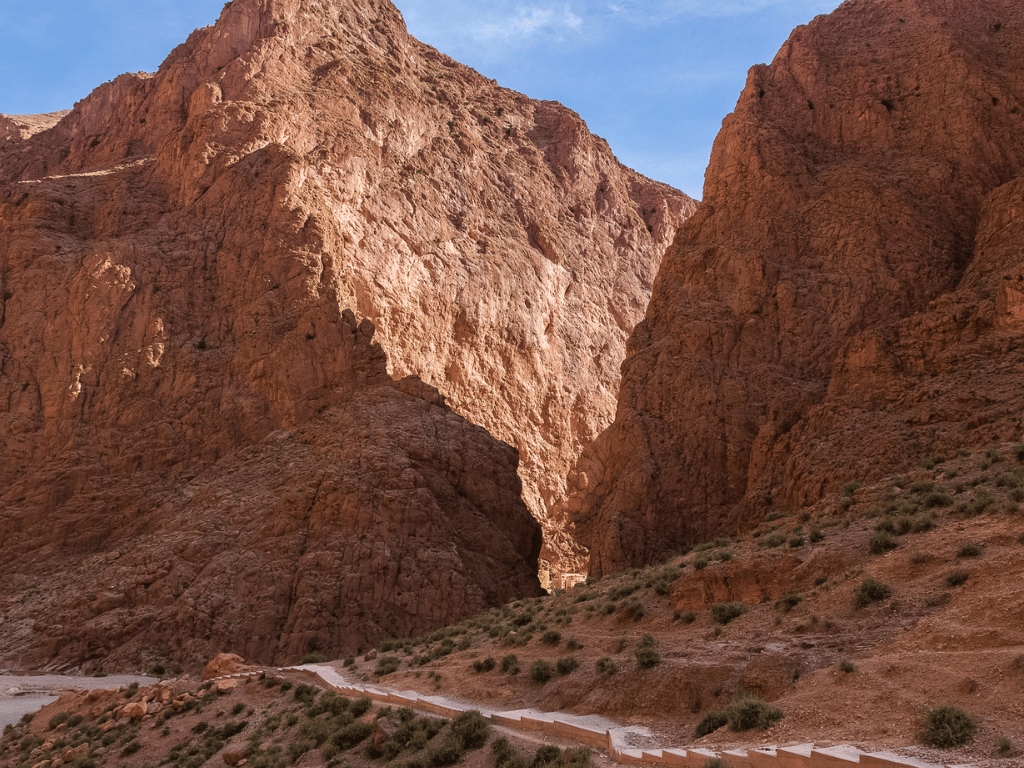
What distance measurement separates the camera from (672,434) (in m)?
32.1

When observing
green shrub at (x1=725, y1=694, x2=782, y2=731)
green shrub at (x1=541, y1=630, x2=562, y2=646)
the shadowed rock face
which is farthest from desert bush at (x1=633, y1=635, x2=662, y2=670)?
the shadowed rock face

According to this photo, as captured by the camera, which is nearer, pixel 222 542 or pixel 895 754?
pixel 895 754

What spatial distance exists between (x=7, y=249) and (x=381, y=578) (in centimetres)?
2925

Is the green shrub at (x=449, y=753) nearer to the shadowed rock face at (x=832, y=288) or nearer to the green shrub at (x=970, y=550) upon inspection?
the green shrub at (x=970, y=550)

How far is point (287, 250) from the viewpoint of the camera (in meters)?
41.7

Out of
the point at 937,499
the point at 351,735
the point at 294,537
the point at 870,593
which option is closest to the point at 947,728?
the point at 870,593

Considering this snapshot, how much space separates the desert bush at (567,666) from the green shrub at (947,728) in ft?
24.9

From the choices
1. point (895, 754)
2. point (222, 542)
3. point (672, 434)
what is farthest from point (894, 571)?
point (222, 542)

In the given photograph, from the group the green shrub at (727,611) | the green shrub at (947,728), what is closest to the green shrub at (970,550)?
the green shrub at (727,611)

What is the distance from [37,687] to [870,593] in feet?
85.9

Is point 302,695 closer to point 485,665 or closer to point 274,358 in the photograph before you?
point 485,665

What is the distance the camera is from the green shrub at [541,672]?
15602 mm

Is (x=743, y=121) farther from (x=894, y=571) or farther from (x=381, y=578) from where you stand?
(x=894, y=571)

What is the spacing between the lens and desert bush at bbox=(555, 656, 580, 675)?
607 inches
